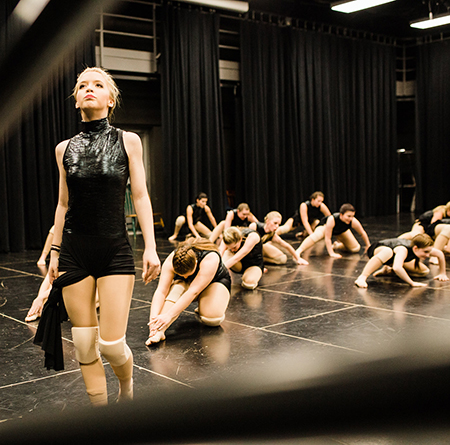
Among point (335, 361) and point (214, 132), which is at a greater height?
point (214, 132)

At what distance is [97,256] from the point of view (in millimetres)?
1825

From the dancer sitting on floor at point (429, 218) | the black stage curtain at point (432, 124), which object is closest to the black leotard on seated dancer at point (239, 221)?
the dancer sitting on floor at point (429, 218)

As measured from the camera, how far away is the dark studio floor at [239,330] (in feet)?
8.83

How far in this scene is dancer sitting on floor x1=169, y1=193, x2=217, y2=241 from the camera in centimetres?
898

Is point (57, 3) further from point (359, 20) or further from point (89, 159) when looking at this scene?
point (359, 20)

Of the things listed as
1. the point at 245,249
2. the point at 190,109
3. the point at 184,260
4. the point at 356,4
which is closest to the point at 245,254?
the point at 245,249

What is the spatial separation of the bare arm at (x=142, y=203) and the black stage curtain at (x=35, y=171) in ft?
21.8

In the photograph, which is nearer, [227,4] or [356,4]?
[227,4]

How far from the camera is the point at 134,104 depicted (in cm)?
1077

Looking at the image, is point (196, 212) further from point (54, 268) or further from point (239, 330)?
point (54, 268)

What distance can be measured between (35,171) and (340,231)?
4.56 meters

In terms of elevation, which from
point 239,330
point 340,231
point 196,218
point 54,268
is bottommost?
point 239,330

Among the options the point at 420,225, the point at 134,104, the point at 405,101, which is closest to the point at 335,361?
the point at 420,225

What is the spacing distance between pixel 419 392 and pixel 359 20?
42.9 feet
